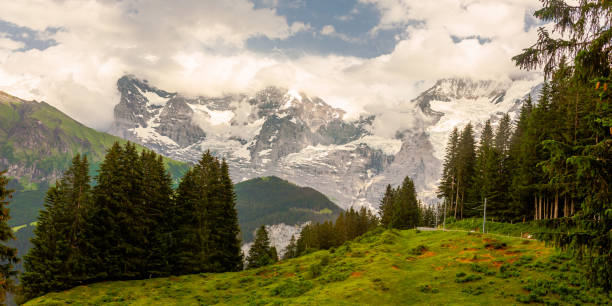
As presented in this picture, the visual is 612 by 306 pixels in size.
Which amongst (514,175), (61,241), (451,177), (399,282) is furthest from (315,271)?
(451,177)

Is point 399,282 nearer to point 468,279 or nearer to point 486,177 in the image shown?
point 468,279

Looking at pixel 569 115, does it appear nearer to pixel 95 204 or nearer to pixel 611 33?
pixel 611 33

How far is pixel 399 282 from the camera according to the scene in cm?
2888

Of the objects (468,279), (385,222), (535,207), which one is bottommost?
(385,222)

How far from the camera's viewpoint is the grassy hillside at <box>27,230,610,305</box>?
949 inches

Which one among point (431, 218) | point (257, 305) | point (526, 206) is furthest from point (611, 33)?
point (431, 218)

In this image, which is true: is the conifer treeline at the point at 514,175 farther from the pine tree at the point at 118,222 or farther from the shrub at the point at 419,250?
the pine tree at the point at 118,222

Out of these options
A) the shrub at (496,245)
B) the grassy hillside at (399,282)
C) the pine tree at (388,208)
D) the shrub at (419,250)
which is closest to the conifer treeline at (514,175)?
the shrub at (496,245)

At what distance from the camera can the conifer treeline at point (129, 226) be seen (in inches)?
1694

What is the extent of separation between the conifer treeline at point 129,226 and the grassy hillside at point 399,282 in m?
3.62

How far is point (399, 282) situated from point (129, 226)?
3621 centimetres

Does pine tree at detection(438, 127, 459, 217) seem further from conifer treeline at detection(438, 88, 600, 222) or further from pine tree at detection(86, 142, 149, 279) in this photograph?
pine tree at detection(86, 142, 149, 279)

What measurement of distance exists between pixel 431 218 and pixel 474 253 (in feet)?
356

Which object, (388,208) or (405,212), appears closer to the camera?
(405,212)
